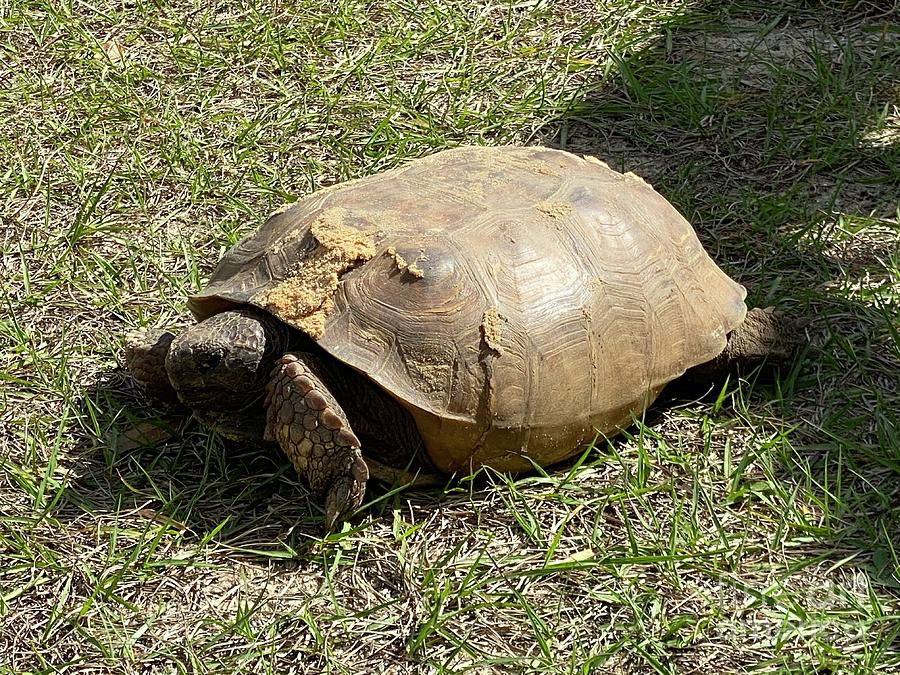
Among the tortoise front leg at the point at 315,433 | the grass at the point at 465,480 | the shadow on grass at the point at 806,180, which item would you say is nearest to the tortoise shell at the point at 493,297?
the tortoise front leg at the point at 315,433

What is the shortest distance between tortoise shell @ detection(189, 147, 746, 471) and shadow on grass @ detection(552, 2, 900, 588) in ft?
1.81

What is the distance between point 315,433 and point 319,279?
45 cm

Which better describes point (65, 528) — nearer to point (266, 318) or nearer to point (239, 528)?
point (239, 528)

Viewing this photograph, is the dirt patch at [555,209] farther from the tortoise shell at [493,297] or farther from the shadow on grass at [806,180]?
the shadow on grass at [806,180]

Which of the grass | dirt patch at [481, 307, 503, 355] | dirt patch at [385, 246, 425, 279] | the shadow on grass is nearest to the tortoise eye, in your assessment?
the grass

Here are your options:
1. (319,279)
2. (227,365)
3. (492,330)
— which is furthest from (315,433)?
(492,330)

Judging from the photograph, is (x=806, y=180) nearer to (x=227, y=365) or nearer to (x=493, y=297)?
(x=493, y=297)

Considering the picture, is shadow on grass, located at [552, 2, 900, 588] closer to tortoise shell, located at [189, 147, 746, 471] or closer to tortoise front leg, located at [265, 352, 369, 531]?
tortoise shell, located at [189, 147, 746, 471]

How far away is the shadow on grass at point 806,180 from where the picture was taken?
3236 millimetres

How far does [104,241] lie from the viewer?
4266 mm

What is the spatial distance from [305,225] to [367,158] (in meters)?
1.61

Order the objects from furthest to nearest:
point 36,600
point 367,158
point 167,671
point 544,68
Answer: point 544,68 < point 367,158 < point 36,600 < point 167,671

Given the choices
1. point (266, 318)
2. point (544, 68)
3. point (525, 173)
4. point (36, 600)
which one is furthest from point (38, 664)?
point (544, 68)

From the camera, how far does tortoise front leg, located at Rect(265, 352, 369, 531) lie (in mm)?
2859
